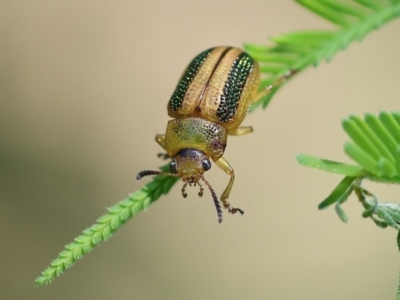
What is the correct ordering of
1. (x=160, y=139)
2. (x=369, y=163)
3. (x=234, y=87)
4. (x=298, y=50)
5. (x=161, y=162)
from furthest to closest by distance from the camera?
(x=161, y=162)
(x=160, y=139)
(x=234, y=87)
(x=298, y=50)
(x=369, y=163)

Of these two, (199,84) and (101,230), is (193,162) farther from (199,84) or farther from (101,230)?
(101,230)

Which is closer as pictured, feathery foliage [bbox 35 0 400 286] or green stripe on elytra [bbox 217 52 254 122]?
feathery foliage [bbox 35 0 400 286]

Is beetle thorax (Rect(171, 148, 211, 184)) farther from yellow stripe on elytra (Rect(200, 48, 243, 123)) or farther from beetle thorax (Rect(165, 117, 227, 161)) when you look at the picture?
yellow stripe on elytra (Rect(200, 48, 243, 123))

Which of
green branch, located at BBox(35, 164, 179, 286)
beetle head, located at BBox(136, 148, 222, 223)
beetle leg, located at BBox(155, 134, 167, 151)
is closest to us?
green branch, located at BBox(35, 164, 179, 286)

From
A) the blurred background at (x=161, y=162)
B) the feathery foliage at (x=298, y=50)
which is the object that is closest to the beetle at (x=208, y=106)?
the feathery foliage at (x=298, y=50)

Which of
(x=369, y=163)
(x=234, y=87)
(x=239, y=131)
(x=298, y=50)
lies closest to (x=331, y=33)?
(x=298, y=50)

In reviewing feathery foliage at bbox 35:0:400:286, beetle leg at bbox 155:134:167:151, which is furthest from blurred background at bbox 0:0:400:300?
feathery foliage at bbox 35:0:400:286

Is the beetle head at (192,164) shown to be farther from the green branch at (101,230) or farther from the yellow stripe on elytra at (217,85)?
the green branch at (101,230)
